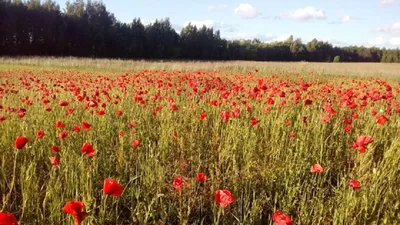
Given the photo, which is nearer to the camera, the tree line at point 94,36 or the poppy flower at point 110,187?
the poppy flower at point 110,187

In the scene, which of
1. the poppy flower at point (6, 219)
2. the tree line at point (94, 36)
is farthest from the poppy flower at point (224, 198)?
the tree line at point (94, 36)

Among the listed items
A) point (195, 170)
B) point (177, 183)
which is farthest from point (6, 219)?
point (195, 170)

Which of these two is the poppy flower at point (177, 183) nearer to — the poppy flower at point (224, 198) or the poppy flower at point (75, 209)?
the poppy flower at point (224, 198)

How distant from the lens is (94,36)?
47906 millimetres

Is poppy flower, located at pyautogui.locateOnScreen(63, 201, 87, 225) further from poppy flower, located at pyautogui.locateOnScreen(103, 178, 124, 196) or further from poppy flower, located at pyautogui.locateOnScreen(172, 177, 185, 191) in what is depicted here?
poppy flower, located at pyautogui.locateOnScreen(172, 177, 185, 191)

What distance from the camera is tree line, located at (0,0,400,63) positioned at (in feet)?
143

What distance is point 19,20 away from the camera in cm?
4362

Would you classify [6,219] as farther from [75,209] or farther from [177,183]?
[177,183]

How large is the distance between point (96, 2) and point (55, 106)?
51267mm

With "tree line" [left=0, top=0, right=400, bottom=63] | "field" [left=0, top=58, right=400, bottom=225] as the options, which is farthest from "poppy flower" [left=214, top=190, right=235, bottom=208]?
"tree line" [left=0, top=0, right=400, bottom=63]

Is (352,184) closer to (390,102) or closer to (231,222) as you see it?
(231,222)

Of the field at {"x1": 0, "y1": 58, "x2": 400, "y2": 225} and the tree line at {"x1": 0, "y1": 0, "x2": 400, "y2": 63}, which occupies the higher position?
the tree line at {"x1": 0, "y1": 0, "x2": 400, "y2": 63}

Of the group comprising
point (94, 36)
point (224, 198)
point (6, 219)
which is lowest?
point (224, 198)

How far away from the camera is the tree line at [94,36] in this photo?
4347 cm
